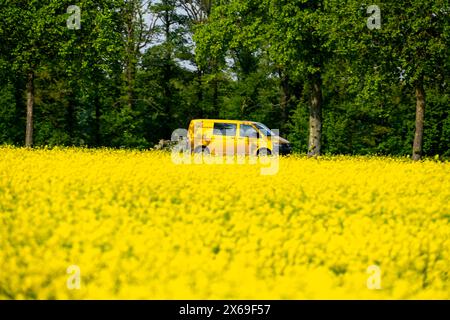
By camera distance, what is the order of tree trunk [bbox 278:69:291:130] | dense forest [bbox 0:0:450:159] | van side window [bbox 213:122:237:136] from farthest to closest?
tree trunk [bbox 278:69:291:130] → van side window [bbox 213:122:237:136] → dense forest [bbox 0:0:450:159]

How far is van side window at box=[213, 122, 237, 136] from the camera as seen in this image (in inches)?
986

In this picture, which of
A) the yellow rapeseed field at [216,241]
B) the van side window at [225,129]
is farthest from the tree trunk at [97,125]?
the yellow rapeseed field at [216,241]

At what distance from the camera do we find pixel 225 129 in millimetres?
25172

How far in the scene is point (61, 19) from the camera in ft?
85.6

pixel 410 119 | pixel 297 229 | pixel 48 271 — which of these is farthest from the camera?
pixel 410 119

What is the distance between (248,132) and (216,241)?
60.3 ft

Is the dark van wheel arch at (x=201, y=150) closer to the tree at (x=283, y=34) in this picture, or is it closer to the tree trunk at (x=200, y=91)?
the tree at (x=283, y=34)

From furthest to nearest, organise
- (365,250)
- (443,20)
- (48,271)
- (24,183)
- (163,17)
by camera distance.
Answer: (163,17) → (443,20) → (24,183) → (365,250) → (48,271)

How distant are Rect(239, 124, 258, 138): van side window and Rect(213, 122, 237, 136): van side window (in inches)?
12.7

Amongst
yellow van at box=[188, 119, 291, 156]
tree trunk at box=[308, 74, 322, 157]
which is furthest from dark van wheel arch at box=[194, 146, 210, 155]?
tree trunk at box=[308, 74, 322, 157]

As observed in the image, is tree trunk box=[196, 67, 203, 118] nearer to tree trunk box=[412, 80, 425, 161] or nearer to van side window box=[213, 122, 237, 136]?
van side window box=[213, 122, 237, 136]
